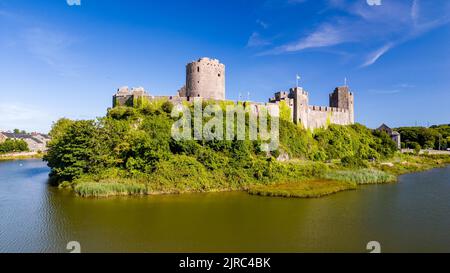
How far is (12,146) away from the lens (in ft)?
238

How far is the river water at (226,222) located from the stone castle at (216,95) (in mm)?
12491

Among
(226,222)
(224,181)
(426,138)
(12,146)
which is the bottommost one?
(226,222)

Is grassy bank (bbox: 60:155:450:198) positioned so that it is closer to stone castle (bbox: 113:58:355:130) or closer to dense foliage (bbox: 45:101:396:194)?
dense foliage (bbox: 45:101:396:194)

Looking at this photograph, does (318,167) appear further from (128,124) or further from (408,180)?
(128,124)

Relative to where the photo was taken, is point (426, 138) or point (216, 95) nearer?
point (216, 95)

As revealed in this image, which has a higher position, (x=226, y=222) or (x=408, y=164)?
(x=408, y=164)

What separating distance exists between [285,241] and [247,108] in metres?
21.6

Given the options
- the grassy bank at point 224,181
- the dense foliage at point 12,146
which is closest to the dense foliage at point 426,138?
the grassy bank at point 224,181

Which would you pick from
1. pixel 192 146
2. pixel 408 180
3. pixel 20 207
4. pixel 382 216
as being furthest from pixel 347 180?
pixel 20 207

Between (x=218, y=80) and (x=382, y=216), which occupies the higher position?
(x=218, y=80)

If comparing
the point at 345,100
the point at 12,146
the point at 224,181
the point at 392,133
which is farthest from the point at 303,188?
the point at 12,146

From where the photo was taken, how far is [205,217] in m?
16.8

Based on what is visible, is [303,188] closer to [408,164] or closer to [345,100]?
[408,164]

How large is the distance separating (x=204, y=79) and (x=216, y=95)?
2.23 m
